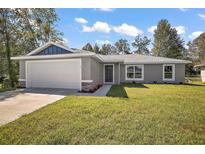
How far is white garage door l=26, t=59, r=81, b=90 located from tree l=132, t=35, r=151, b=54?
41162 mm

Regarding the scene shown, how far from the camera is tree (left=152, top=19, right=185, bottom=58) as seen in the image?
1613 inches

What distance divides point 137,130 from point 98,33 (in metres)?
18.5

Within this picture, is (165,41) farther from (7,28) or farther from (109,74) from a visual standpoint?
(7,28)

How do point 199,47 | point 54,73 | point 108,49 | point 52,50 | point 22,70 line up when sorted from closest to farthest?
point 54,73, point 52,50, point 22,70, point 199,47, point 108,49

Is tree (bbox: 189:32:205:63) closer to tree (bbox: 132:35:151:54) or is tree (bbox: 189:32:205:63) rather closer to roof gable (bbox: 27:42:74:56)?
tree (bbox: 132:35:151:54)

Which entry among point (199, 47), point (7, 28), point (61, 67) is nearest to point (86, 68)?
point (61, 67)

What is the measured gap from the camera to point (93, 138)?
386cm

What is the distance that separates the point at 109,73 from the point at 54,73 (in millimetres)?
6897

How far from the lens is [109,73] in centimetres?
1792

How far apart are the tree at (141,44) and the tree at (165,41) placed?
25.4 feet

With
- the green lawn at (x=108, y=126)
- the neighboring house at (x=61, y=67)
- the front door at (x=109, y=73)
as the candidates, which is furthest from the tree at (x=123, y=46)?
the green lawn at (x=108, y=126)

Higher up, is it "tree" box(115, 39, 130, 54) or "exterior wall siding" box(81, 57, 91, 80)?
"tree" box(115, 39, 130, 54)

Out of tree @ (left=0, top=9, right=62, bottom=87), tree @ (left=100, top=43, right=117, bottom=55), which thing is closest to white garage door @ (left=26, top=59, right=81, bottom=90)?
tree @ (left=0, top=9, right=62, bottom=87)
